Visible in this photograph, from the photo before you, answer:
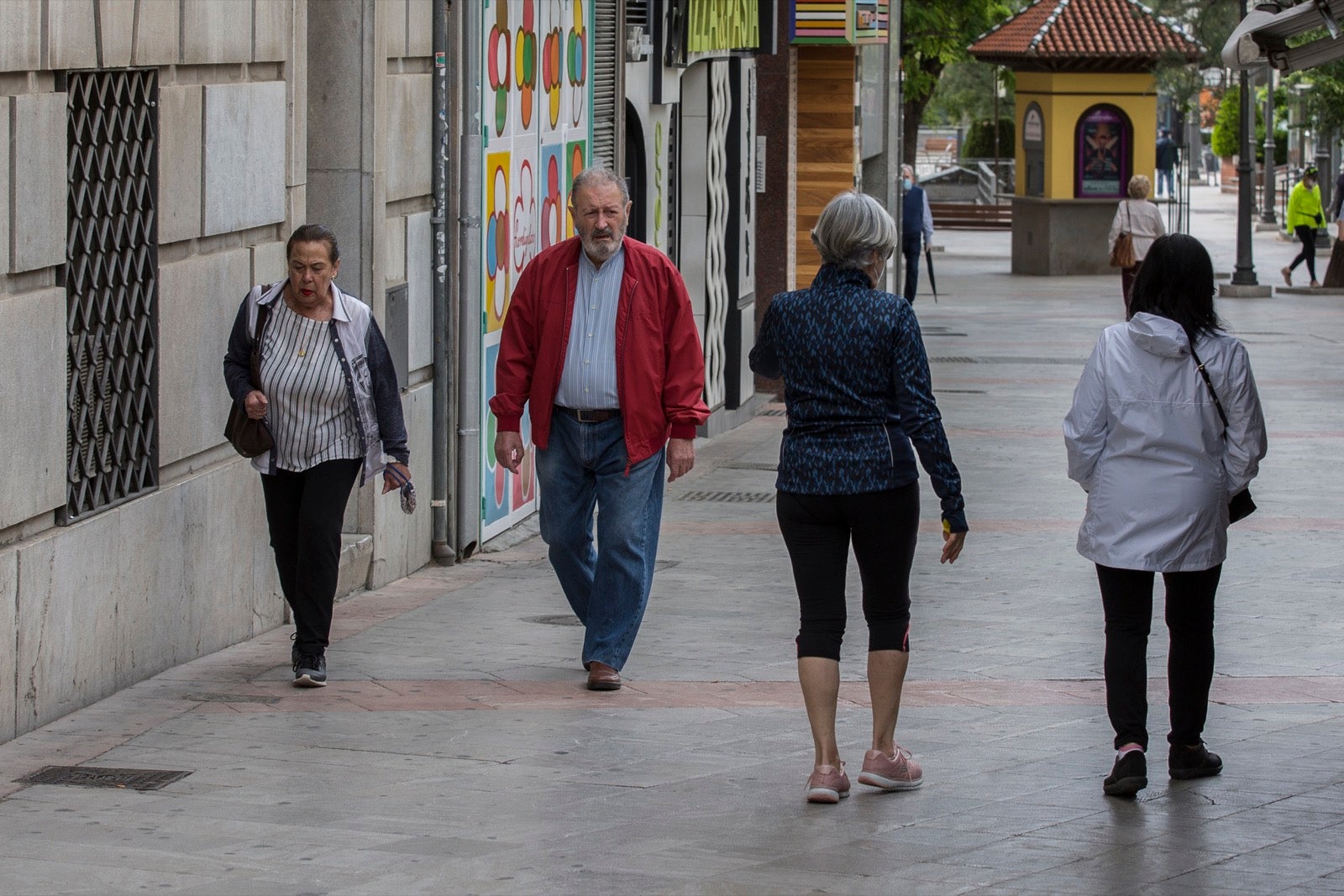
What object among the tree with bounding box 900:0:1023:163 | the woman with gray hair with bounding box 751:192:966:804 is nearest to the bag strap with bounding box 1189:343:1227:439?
the woman with gray hair with bounding box 751:192:966:804

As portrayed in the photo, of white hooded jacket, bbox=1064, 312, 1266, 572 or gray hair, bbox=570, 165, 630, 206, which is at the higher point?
gray hair, bbox=570, 165, 630, 206

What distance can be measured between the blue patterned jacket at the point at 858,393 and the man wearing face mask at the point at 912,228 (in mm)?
20955

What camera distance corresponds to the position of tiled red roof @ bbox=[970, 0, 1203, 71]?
35000 millimetres

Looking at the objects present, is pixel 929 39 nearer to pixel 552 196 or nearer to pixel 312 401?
pixel 552 196

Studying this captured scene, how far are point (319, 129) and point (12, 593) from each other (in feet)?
11.5

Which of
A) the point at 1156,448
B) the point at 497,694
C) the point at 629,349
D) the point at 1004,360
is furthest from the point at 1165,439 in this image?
the point at 1004,360

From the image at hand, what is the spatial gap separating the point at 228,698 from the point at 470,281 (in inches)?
140

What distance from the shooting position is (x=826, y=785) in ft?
18.5

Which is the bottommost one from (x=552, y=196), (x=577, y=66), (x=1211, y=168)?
(x=552, y=196)

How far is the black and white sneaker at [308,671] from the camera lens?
709cm

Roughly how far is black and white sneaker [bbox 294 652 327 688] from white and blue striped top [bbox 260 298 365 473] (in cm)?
60

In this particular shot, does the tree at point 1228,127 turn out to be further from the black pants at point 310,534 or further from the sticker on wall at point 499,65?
the black pants at point 310,534

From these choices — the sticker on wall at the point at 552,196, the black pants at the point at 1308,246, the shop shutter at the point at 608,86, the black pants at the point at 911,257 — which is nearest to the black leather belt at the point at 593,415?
the sticker on wall at the point at 552,196

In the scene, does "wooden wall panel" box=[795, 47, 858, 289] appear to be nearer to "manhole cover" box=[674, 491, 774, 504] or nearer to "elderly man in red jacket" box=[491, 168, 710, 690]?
"manhole cover" box=[674, 491, 774, 504]
